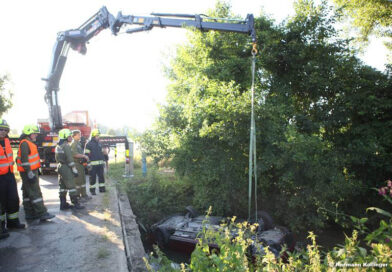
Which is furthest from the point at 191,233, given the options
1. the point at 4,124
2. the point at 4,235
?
the point at 4,124

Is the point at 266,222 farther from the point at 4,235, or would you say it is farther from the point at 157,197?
the point at 4,235

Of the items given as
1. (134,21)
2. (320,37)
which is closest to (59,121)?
(134,21)

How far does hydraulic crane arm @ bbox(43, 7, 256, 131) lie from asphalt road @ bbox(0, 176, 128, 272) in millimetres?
5499

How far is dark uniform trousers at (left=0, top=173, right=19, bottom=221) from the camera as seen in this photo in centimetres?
453

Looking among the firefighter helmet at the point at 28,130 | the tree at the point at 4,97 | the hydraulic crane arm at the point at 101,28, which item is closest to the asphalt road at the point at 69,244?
the firefighter helmet at the point at 28,130

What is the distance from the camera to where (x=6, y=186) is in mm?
4570

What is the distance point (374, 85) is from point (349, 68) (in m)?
0.88

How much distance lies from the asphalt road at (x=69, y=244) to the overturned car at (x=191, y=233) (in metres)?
1.37

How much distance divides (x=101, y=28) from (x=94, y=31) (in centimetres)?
28

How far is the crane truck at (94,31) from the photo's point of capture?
721 centimetres

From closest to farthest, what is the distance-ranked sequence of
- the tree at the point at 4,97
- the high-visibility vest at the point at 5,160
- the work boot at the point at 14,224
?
the high-visibility vest at the point at 5,160
the work boot at the point at 14,224
the tree at the point at 4,97

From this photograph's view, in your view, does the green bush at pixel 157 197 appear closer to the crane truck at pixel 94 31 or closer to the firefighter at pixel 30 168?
the crane truck at pixel 94 31

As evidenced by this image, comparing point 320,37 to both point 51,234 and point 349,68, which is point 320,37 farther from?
point 51,234

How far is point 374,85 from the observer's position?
7367 millimetres
